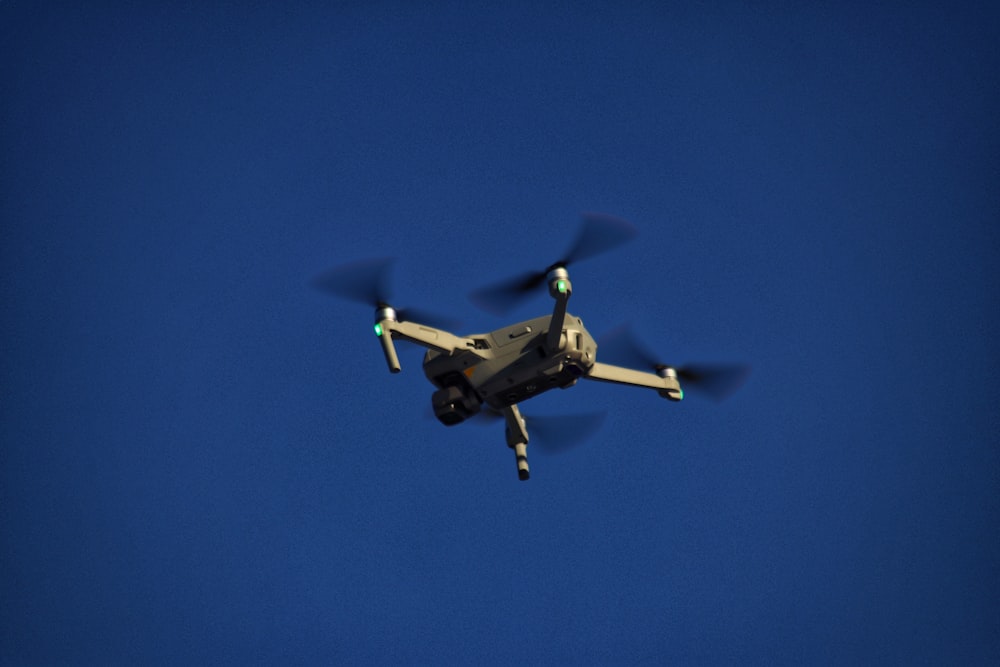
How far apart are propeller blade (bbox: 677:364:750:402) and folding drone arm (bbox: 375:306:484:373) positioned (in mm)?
6616

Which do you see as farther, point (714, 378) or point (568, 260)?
point (714, 378)

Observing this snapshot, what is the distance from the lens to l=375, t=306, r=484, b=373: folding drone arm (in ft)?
72.3

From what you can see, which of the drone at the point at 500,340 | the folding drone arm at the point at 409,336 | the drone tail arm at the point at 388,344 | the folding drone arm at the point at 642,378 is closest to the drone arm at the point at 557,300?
the drone at the point at 500,340

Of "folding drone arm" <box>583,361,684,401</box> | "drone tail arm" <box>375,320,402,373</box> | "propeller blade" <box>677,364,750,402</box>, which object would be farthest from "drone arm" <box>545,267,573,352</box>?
"propeller blade" <box>677,364,750,402</box>

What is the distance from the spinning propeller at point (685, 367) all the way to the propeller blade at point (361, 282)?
6426 millimetres

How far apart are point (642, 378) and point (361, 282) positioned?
7588mm

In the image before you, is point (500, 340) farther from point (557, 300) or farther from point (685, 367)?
point (685, 367)

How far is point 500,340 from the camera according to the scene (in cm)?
2308

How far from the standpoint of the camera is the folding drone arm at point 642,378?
79.5ft

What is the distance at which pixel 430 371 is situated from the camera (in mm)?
23469

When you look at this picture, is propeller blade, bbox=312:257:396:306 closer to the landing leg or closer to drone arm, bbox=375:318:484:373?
drone arm, bbox=375:318:484:373

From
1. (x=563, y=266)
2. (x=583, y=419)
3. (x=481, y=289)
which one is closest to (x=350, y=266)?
(x=481, y=289)

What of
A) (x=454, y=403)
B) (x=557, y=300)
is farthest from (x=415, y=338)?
(x=557, y=300)

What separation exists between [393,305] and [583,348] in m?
4.29
